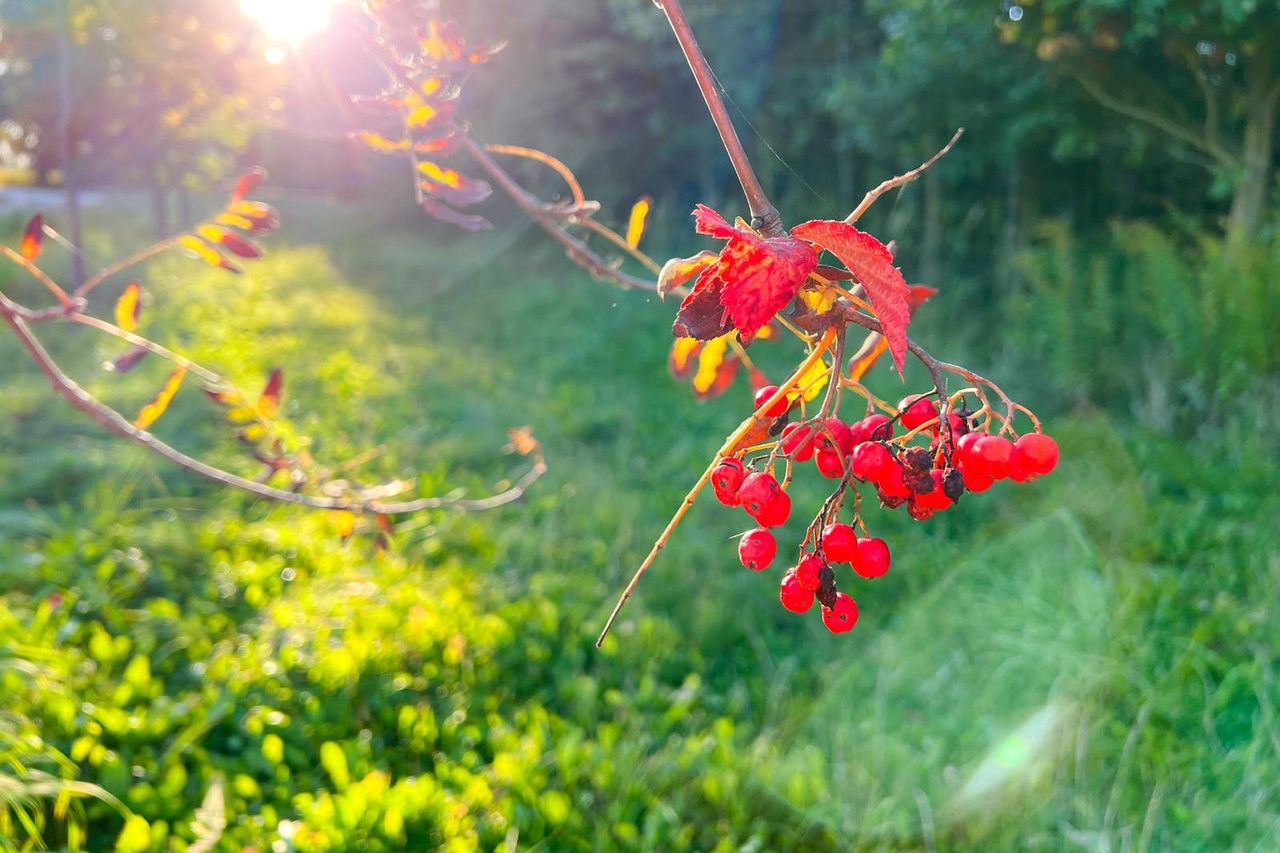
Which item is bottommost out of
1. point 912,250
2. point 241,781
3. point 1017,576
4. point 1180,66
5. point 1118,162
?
point 241,781

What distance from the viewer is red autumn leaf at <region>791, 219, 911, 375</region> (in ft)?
1.38

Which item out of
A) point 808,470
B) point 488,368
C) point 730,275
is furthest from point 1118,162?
point 730,275

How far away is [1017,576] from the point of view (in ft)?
11.1

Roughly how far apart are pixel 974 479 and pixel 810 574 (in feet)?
0.35

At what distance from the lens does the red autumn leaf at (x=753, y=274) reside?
0.43 m

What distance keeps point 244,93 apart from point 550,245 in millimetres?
3264

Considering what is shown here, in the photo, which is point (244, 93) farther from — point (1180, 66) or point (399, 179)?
point (1180, 66)

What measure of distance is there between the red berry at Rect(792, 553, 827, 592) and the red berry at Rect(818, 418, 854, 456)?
0.23 feet

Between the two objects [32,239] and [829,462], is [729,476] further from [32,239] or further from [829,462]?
[32,239]

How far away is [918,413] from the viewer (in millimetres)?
595

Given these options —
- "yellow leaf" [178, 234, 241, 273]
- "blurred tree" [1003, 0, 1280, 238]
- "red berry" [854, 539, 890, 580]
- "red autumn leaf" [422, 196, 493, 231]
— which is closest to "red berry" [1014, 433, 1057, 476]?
"red berry" [854, 539, 890, 580]

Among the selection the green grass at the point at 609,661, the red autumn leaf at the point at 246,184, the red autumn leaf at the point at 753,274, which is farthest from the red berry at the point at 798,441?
the green grass at the point at 609,661

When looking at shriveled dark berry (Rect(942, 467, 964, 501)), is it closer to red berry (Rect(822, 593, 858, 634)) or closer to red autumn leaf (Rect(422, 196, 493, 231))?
red berry (Rect(822, 593, 858, 634))

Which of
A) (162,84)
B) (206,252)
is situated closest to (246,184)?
(206,252)
